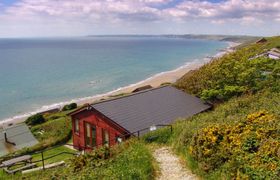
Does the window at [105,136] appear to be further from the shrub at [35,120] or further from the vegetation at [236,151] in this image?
the shrub at [35,120]

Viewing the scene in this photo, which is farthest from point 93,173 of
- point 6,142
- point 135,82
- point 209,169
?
point 135,82

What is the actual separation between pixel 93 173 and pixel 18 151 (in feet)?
63.2

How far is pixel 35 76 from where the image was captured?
9275 centimetres

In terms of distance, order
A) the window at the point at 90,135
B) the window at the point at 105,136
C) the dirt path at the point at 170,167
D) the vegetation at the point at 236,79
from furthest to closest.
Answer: the vegetation at the point at 236,79 → the window at the point at 90,135 → the window at the point at 105,136 → the dirt path at the point at 170,167

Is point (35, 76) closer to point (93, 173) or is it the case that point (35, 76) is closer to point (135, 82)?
point (135, 82)

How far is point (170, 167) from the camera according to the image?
39.6ft

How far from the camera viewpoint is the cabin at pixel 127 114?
2039 centimetres

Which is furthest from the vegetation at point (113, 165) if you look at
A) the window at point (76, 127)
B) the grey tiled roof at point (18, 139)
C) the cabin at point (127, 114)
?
the grey tiled roof at point (18, 139)

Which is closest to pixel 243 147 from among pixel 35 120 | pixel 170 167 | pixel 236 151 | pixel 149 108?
pixel 236 151

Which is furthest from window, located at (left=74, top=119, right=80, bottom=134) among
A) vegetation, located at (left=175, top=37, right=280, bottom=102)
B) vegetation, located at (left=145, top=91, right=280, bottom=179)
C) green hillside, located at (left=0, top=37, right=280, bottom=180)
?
vegetation, located at (left=145, top=91, right=280, bottom=179)

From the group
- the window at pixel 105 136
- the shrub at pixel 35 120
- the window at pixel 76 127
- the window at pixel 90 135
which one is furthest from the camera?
the shrub at pixel 35 120

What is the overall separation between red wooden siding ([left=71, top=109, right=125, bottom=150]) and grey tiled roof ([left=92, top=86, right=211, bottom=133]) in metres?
0.49

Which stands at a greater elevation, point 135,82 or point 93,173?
point 93,173

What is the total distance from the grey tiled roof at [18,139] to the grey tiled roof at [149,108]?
12.0m
